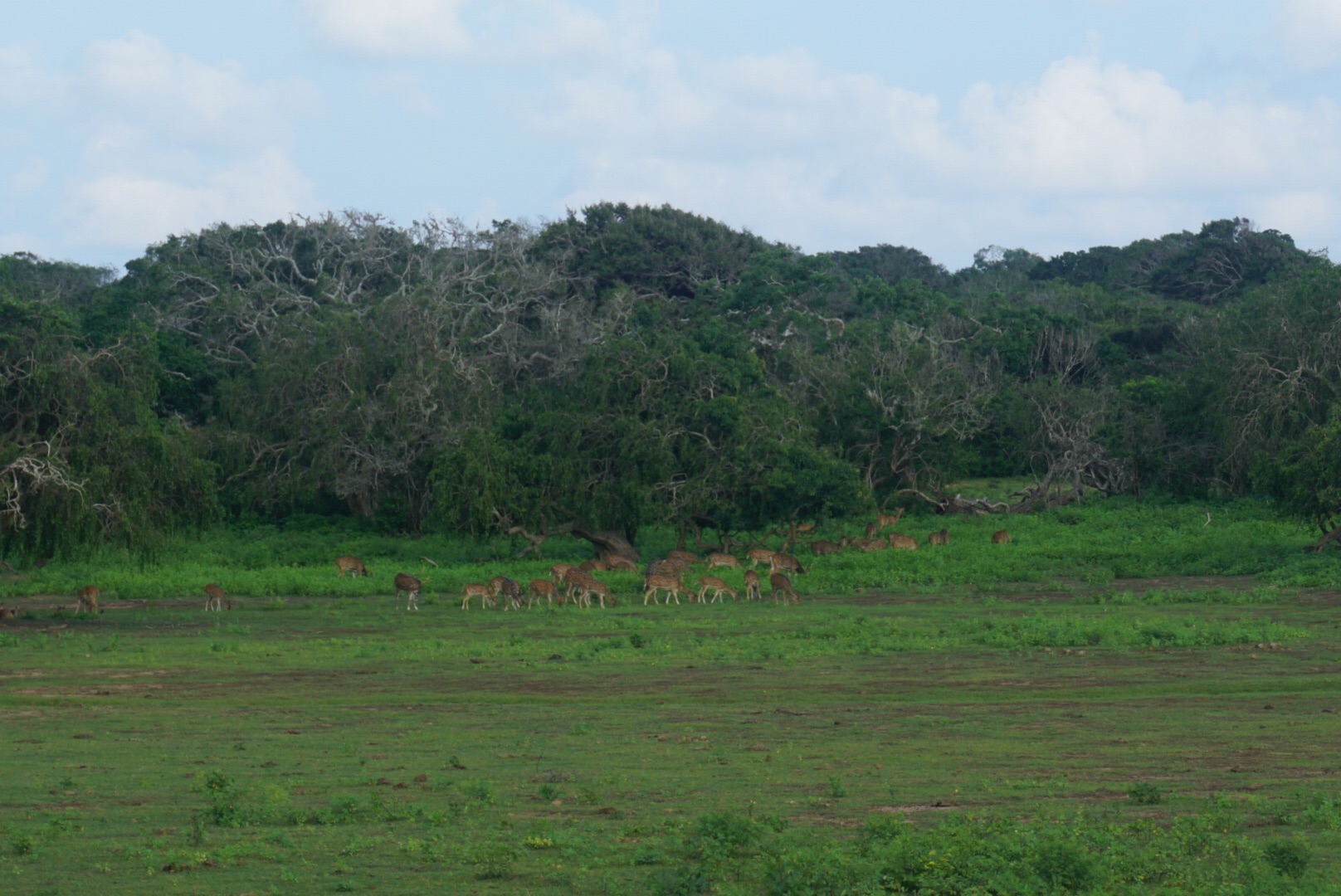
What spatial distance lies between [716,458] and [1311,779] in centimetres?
2562

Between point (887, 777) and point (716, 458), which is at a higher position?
point (716, 458)

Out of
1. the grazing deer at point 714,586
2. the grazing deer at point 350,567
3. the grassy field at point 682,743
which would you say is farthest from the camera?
the grazing deer at point 350,567

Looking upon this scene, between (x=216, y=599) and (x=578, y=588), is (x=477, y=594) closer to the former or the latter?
(x=578, y=588)

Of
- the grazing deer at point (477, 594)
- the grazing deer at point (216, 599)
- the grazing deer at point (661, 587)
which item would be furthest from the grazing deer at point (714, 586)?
the grazing deer at point (216, 599)

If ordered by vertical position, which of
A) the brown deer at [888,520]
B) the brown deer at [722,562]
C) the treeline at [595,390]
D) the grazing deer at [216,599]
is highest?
the treeline at [595,390]

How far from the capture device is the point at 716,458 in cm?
3862

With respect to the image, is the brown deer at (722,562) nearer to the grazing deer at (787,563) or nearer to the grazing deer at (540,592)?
the grazing deer at (787,563)

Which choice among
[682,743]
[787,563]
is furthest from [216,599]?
[682,743]

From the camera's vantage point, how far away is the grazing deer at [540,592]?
31.7 m

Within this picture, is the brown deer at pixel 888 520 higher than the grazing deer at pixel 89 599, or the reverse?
the brown deer at pixel 888 520

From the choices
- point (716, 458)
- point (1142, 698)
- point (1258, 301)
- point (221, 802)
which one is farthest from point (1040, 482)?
point (221, 802)

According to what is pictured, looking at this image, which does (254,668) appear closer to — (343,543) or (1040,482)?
(343,543)

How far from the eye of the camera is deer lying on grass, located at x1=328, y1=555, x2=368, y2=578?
35938 millimetres

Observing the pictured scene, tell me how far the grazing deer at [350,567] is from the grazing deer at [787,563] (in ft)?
32.4
